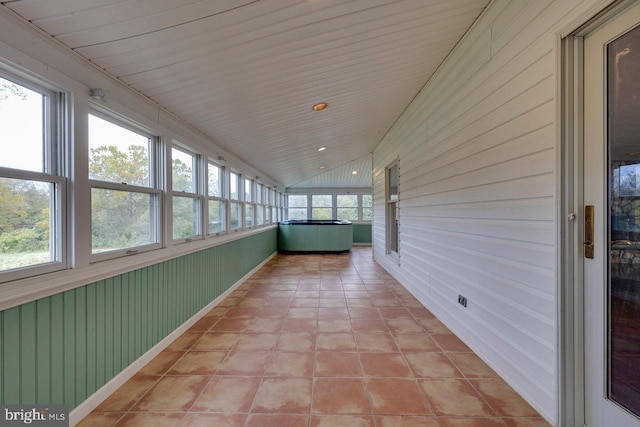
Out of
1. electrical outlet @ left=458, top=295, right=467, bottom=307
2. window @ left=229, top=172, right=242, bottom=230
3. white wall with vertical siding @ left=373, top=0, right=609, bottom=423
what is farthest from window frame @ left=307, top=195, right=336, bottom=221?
electrical outlet @ left=458, top=295, right=467, bottom=307

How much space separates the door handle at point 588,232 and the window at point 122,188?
2798mm

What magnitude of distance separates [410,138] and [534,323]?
2852mm

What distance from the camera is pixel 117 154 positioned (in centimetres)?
205

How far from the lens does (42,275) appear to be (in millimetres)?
1426

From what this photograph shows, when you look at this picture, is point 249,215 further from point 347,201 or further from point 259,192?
point 347,201

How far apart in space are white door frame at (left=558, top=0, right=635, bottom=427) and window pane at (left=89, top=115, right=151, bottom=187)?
9.07ft

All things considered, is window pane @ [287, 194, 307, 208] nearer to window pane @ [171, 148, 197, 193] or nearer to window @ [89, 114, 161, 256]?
window pane @ [171, 148, 197, 193]

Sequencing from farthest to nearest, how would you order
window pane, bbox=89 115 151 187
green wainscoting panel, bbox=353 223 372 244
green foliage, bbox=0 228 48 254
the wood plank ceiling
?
green wainscoting panel, bbox=353 223 372 244
window pane, bbox=89 115 151 187
the wood plank ceiling
green foliage, bbox=0 228 48 254

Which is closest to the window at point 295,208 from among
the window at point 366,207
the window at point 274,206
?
the window at point 274,206

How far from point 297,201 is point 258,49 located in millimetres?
8937

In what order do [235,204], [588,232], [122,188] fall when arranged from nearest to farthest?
[588,232]
[122,188]
[235,204]

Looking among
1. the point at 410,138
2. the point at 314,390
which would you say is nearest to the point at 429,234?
the point at 410,138

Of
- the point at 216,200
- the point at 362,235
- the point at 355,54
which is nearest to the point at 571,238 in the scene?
the point at 355,54

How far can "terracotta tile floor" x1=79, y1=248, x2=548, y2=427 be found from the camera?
1590mm
